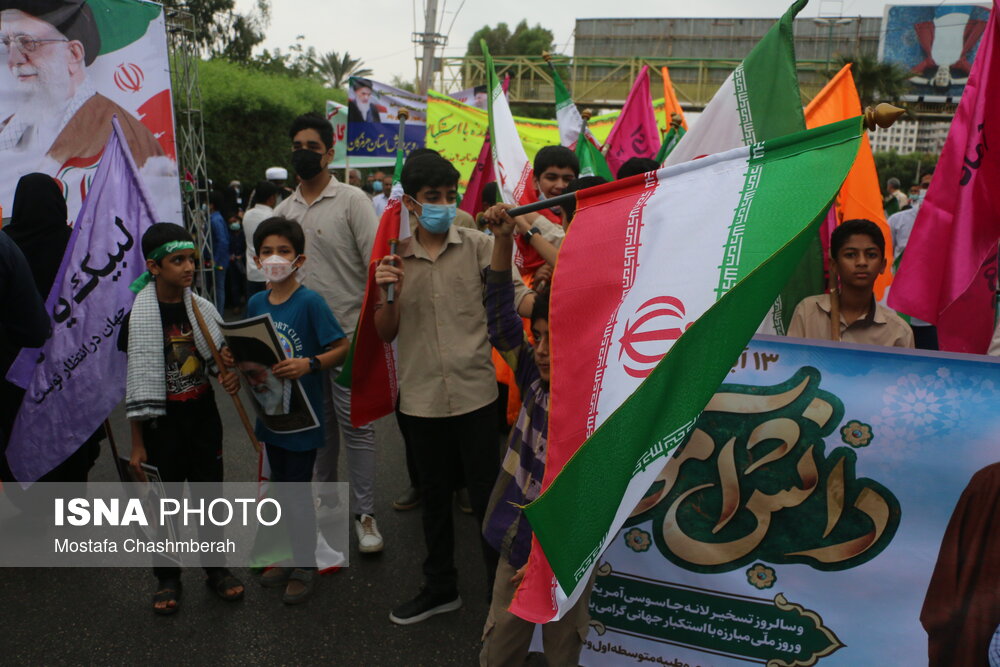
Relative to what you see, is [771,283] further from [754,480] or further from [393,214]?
A: [393,214]

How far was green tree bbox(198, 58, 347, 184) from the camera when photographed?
1634cm

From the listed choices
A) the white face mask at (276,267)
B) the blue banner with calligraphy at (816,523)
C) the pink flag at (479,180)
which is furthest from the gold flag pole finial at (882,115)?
the pink flag at (479,180)

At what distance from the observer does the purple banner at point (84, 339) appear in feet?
11.1

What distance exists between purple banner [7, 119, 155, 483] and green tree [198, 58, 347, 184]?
13.7 metres

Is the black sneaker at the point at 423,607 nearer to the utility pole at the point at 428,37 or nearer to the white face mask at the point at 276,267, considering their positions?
the white face mask at the point at 276,267

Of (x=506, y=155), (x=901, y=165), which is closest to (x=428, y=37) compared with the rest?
(x=506, y=155)

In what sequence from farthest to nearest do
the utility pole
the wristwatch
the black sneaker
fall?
the utility pole → the black sneaker → the wristwatch

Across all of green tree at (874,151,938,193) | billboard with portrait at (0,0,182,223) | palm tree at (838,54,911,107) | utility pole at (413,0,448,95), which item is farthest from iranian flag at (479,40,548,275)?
green tree at (874,151,938,193)

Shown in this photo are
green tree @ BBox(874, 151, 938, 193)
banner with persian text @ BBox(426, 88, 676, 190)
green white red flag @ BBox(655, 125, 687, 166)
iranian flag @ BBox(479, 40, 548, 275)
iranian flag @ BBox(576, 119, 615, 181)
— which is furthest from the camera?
green tree @ BBox(874, 151, 938, 193)

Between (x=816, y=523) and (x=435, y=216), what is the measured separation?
1.81 meters

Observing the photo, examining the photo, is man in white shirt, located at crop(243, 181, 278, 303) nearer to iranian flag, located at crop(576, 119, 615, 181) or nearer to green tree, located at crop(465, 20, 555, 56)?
iranian flag, located at crop(576, 119, 615, 181)

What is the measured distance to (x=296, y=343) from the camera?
338 cm

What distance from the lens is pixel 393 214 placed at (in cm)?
316

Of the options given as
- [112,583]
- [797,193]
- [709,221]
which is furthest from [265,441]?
[797,193]
